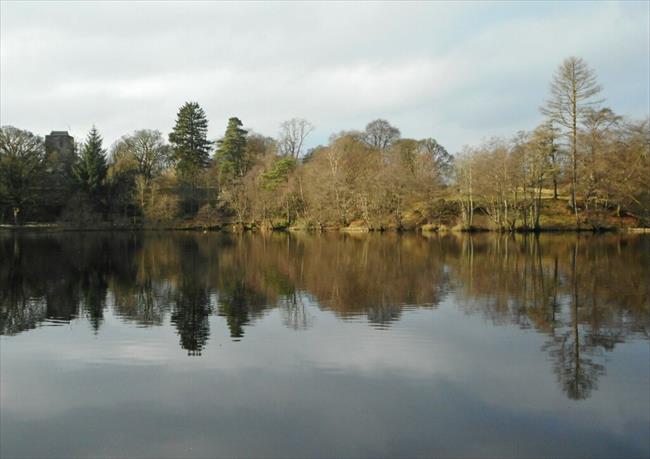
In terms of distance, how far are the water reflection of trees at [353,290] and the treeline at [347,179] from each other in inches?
955

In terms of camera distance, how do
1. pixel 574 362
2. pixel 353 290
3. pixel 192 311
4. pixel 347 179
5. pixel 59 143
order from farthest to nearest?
1. pixel 59 143
2. pixel 347 179
3. pixel 353 290
4. pixel 192 311
5. pixel 574 362

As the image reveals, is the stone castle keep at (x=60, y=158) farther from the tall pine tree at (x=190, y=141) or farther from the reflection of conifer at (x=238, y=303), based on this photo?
the reflection of conifer at (x=238, y=303)

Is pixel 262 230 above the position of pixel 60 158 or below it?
below

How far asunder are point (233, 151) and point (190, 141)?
273 inches

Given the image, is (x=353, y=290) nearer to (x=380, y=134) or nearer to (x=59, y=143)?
(x=380, y=134)

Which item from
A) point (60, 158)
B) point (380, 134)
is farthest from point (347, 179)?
point (60, 158)

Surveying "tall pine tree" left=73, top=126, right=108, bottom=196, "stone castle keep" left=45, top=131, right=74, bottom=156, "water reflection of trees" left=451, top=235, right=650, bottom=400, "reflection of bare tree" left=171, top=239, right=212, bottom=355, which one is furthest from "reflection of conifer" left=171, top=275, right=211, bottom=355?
"stone castle keep" left=45, top=131, right=74, bottom=156

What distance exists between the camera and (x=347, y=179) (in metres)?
67.1

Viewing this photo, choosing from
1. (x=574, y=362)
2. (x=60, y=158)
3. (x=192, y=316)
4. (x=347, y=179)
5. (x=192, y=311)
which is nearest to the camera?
(x=574, y=362)

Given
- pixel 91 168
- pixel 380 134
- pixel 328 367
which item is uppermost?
pixel 380 134

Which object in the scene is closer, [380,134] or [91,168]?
[91,168]

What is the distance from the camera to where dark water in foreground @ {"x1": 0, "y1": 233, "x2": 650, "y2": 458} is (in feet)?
23.8

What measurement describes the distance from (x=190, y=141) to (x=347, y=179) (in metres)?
28.9

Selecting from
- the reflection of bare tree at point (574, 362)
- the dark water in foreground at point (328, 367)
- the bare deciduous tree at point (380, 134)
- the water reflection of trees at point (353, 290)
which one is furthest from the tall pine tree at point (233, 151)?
the reflection of bare tree at point (574, 362)
